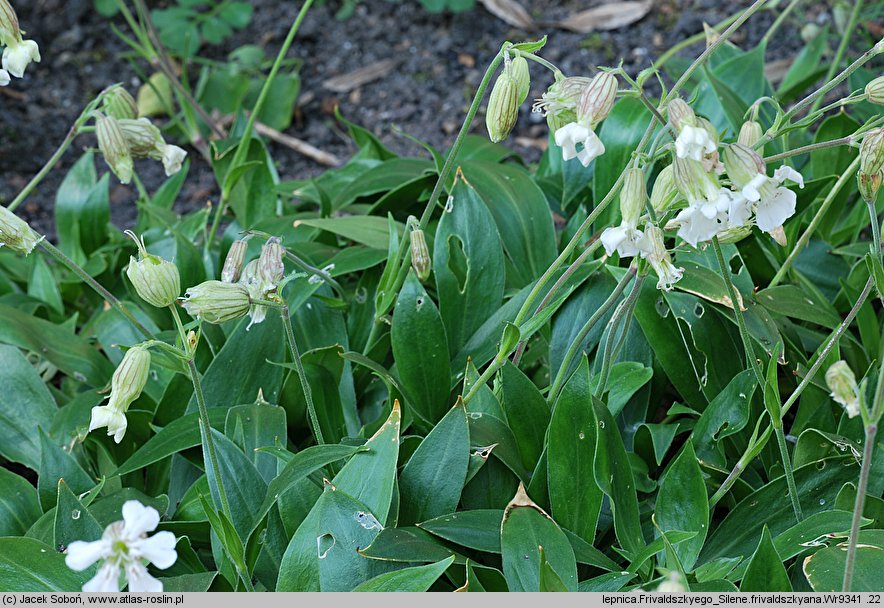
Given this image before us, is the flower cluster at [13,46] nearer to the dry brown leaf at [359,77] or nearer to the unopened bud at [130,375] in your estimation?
the unopened bud at [130,375]

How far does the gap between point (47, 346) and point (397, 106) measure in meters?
2.03

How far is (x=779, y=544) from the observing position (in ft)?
5.31

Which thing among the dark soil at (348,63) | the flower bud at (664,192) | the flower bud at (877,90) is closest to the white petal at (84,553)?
the flower bud at (664,192)

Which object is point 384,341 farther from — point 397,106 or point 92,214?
point 397,106

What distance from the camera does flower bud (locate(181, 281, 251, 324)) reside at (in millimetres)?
1534

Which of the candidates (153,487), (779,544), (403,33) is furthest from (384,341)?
(403,33)

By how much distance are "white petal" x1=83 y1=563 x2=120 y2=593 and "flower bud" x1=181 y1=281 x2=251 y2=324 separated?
545mm

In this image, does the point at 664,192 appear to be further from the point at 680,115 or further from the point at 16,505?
the point at 16,505

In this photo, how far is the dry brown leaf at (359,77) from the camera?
395cm

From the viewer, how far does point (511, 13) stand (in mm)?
3980

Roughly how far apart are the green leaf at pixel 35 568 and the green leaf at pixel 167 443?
273 millimetres

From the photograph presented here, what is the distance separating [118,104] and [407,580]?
1351 millimetres

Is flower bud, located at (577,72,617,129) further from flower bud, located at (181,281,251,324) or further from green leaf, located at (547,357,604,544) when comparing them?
flower bud, located at (181,281,251,324)

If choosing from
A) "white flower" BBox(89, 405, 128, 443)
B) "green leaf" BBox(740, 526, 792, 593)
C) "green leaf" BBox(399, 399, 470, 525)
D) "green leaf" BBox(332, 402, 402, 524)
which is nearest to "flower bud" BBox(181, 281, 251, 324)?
"white flower" BBox(89, 405, 128, 443)
